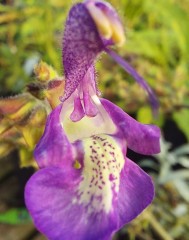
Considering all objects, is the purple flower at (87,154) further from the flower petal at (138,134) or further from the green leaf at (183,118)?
the green leaf at (183,118)

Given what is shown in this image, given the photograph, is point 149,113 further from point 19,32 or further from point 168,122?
point 19,32

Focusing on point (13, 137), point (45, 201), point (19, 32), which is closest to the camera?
point (45, 201)

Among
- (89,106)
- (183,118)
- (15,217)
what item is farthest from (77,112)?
(183,118)

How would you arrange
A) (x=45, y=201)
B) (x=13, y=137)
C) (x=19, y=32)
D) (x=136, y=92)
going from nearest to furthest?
(x=45, y=201)
(x=13, y=137)
(x=136, y=92)
(x=19, y=32)

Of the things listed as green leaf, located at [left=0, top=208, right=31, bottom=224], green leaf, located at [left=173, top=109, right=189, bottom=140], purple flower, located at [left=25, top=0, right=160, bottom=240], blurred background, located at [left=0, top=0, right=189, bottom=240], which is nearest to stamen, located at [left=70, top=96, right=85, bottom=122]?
purple flower, located at [left=25, top=0, right=160, bottom=240]

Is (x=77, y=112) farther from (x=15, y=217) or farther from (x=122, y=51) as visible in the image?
(x=122, y=51)

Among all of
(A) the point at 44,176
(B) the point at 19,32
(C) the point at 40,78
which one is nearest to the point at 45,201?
(A) the point at 44,176

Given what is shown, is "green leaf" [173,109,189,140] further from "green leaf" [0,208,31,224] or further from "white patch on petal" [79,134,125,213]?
"white patch on petal" [79,134,125,213]
